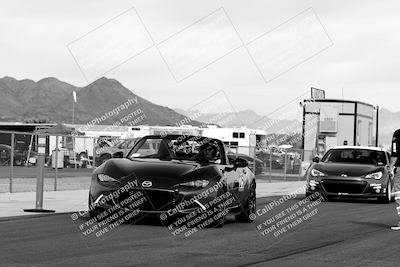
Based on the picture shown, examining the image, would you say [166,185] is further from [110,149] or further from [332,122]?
[332,122]

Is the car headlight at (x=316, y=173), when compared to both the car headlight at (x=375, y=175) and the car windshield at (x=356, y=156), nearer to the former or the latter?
the car windshield at (x=356, y=156)

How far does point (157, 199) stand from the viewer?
1213 centimetres

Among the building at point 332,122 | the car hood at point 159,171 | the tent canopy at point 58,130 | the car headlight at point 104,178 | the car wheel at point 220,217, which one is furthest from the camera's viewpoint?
the tent canopy at point 58,130

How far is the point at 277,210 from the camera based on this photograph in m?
17.6

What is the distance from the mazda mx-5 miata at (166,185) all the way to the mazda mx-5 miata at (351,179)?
307 inches

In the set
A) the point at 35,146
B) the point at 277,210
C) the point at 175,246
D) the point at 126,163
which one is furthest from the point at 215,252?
the point at 35,146

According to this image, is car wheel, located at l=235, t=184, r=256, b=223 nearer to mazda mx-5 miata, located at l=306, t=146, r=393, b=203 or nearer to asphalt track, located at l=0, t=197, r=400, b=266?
asphalt track, located at l=0, t=197, r=400, b=266

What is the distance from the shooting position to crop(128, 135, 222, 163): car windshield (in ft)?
44.4

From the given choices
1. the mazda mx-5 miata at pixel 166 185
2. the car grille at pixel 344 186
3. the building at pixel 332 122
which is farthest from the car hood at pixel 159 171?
the building at pixel 332 122

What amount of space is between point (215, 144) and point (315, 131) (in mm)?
21997

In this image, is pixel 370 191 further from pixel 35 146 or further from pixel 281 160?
pixel 281 160

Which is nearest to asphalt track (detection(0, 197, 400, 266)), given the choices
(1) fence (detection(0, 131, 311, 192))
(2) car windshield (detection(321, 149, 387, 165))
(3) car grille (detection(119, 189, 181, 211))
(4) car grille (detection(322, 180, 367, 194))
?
Answer: (3) car grille (detection(119, 189, 181, 211))

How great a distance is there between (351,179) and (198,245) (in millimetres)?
10968

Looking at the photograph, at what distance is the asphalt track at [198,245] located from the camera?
9.05 metres
